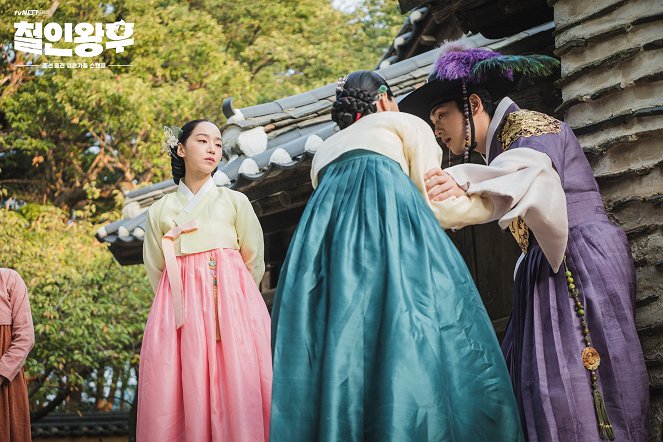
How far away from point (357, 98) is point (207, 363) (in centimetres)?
175

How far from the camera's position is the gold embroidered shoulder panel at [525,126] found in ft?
12.6

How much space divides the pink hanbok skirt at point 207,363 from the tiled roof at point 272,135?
1300 millimetres

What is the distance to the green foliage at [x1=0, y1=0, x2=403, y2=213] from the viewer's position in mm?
15305

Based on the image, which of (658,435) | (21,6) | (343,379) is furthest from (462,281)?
(21,6)

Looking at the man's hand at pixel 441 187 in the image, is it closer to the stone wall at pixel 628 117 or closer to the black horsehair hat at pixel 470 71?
the black horsehair hat at pixel 470 71

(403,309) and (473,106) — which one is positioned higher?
(473,106)

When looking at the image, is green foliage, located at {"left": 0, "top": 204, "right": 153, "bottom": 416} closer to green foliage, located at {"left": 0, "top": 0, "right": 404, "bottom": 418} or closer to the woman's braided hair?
green foliage, located at {"left": 0, "top": 0, "right": 404, "bottom": 418}

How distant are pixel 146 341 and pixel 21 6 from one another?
12.7 meters

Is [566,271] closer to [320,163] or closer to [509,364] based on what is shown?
[509,364]

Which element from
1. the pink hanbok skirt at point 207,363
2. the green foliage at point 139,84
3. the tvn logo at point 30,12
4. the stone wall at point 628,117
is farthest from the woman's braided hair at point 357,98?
the tvn logo at point 30,12

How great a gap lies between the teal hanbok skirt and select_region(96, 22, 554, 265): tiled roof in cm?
247

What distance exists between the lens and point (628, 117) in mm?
4051

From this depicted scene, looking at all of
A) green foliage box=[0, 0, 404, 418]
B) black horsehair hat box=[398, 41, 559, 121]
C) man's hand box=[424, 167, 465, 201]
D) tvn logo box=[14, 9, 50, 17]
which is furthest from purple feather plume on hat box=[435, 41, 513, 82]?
tvn logo box=[14, 9, 50, 17]

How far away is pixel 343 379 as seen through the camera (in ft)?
9.91
